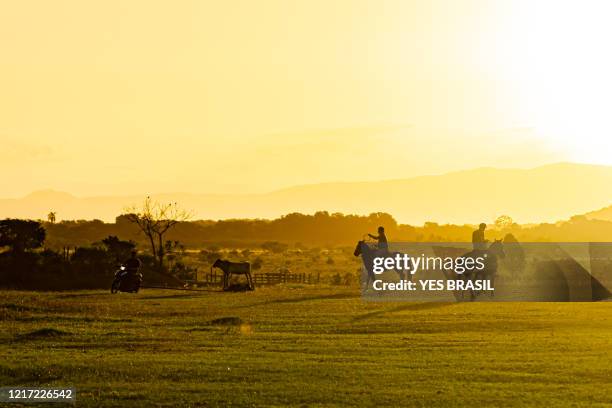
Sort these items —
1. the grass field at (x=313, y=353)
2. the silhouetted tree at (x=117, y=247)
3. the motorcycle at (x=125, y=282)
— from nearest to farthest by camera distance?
the grass field at (x=313, y=353) < the motorcycle at (x=125, y=282) < the silhouetted tree at (x=117, y=247)

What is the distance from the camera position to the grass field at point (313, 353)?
2045 centimetres

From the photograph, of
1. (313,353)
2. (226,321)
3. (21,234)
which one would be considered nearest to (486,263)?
Result: (226,321)

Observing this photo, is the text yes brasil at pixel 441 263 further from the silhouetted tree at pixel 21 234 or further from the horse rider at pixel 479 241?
the silhouetted tree at pixel 21 234

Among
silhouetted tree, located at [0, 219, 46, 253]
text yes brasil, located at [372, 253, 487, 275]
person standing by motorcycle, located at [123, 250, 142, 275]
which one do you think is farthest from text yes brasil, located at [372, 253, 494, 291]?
silhouetted tree, located at [0, 219, 46, 253]

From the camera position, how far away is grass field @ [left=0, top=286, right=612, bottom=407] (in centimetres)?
2045

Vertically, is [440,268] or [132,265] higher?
[132,265]

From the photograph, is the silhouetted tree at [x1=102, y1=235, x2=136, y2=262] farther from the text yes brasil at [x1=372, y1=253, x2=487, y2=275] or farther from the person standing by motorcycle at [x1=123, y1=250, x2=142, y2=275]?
the text yes brasil at [x1=372, y1=253, x2=487, y2=275]

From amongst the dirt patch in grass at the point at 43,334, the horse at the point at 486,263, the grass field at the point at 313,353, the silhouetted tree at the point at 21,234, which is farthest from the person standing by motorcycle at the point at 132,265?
the dirt patch in grass at the point at 43,334

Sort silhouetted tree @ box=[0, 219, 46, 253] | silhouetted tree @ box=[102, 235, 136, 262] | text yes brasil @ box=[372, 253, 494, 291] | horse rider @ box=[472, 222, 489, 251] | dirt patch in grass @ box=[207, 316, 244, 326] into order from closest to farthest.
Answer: dirt patch in grass @ box=[207, 316, 244, 326] < horse rider @ box=[472, 222, 489, 251] < text yes brasil @ box=[372, 253, 494, 291] < silhouetted tree @ box=[0, 219, 46, 253] < silhouetted tree @ box=[102, 235, 136, 262]

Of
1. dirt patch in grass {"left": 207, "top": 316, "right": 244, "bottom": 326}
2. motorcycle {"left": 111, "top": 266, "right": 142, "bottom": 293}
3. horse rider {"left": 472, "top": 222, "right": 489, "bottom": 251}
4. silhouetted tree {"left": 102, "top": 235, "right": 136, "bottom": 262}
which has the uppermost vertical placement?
silhouetted tree {"left": 102, "top": 235, "right": 136, "bottom": 262}

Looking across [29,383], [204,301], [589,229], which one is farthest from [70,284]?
[589,229]

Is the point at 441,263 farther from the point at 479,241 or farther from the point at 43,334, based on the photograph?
the point at 43,334

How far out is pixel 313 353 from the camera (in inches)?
1045

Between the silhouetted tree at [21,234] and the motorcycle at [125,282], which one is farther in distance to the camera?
the silhouetted tree at [21,234]
